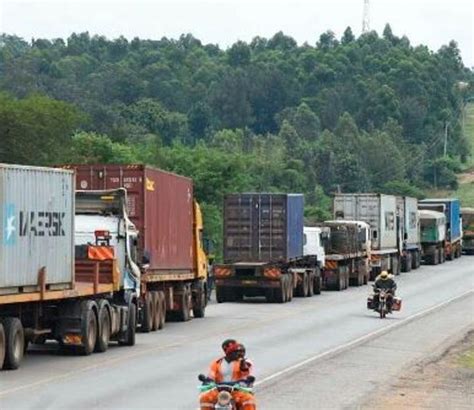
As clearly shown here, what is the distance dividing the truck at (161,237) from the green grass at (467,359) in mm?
7290

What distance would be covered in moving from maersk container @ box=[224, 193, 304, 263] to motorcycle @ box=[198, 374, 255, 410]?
109ft

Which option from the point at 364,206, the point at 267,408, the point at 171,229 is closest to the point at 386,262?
the point at 364,206

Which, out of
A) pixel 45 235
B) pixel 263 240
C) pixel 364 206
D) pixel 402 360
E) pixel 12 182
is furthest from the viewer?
pixel 364 206

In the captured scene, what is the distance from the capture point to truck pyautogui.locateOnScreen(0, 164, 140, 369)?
24.5 meters

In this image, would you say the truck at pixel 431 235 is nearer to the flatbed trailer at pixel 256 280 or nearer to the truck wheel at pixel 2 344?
the flatbed trailer at pixel 256 280

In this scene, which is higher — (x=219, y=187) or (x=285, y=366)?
(x=219, y=187)

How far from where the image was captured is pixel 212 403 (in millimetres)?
15234

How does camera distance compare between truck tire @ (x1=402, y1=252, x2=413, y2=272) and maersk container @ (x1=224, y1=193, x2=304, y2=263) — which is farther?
truck tire @ (x1=402, y1=252, x2=413, y2=272)

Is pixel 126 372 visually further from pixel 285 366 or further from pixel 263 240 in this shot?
pixel 263 240

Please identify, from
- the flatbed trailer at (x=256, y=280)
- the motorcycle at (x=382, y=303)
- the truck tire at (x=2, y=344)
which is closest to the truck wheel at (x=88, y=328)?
the truck tire at (x=2, y=344)

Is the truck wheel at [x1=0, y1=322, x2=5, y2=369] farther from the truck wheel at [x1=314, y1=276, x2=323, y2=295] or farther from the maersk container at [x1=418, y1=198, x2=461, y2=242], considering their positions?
the maersk container at [x1=418, y1=198, x2=461, y2=242]

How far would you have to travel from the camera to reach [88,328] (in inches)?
1097

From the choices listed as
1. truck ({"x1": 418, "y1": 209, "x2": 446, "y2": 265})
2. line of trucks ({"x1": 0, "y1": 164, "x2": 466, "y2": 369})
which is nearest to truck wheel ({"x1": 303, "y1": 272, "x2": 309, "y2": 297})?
line of trucks ({"x1": 0, "y1": 164, "x2": 466, "y2": 369})

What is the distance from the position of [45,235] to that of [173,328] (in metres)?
10.8
